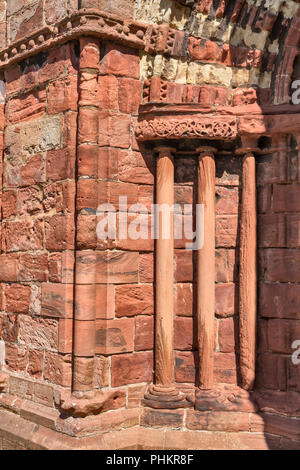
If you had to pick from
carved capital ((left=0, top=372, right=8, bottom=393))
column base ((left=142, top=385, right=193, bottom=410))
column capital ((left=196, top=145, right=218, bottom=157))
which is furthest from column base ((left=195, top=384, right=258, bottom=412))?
column capital ((left=196, top=145, right=218, bottom=157))

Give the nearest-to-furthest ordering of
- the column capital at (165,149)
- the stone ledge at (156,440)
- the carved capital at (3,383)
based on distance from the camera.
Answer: the stone ledge at (156,440)
the column capital at (165,149)
the carved capital at (3,383)

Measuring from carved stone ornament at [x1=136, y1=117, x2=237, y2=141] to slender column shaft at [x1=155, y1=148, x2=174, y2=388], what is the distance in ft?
0.58

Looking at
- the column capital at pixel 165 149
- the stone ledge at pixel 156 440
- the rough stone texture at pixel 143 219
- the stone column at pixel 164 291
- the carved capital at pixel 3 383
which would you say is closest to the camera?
the stone ledge at pixel 156 440

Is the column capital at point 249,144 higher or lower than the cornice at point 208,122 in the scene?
lower

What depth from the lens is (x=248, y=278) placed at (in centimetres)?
475

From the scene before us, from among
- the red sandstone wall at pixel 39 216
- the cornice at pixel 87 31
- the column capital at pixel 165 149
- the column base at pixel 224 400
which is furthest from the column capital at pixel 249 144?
the column base at pixel 224 400

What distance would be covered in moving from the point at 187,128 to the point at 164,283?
1.48m

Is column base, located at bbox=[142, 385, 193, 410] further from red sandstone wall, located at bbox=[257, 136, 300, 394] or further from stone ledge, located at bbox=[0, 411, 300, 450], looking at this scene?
red sandstone wall, located at bbox=[257, 136, 300, 394]

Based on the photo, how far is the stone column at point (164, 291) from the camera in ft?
15.3

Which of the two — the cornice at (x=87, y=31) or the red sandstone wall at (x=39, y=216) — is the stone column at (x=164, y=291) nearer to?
the red sandstone wall at (x=39, y=216)

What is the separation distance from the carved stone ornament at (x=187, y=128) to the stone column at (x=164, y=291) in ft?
0.53

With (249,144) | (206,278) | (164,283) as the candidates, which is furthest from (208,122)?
(164,283)

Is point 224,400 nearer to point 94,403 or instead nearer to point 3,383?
point 94,403

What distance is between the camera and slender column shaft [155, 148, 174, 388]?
186 inches
